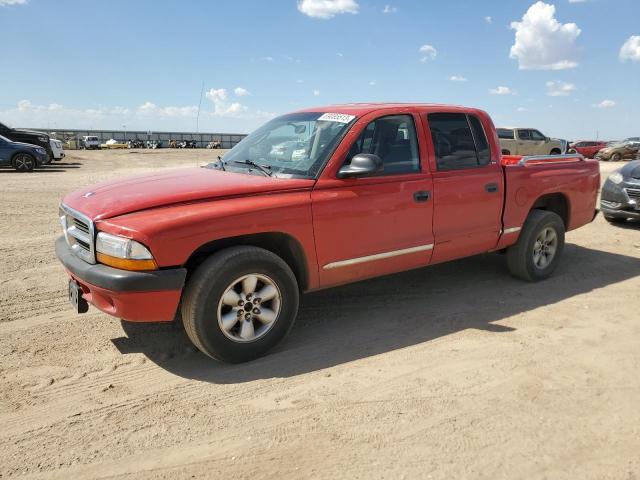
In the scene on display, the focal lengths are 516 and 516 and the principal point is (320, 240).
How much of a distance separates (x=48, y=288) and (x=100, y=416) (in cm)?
263

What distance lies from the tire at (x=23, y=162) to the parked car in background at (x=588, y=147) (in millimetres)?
32308

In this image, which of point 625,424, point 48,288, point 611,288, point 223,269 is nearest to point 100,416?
point 223,269

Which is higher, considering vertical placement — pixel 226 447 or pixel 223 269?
pixel 223 269

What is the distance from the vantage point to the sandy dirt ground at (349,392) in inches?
105

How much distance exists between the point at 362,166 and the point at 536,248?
2804 millimetres

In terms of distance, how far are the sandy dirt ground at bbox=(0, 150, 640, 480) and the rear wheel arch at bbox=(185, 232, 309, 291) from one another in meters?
0.60

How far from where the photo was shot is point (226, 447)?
109 inches

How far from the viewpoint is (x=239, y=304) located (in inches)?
142

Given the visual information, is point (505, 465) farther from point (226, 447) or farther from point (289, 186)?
point (289, 186)

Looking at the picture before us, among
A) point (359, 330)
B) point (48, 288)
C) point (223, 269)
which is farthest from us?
point (48, 288)

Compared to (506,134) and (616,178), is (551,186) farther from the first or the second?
(506,134)

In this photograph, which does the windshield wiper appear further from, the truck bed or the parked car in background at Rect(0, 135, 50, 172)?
the parked car in background at Rect(0, 135, 50, 172)

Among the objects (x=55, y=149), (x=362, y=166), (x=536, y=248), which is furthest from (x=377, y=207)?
(x=55, y=149)

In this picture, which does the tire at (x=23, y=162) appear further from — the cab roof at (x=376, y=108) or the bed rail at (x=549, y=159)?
the bed rail at (x=549, y=159)
